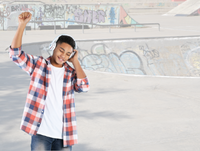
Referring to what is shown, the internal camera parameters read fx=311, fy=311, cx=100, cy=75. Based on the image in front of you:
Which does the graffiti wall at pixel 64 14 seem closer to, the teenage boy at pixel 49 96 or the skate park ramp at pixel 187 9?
the skate park ramp at pixel 187 9

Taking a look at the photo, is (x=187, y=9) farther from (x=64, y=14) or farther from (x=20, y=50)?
(x=20, y=50)

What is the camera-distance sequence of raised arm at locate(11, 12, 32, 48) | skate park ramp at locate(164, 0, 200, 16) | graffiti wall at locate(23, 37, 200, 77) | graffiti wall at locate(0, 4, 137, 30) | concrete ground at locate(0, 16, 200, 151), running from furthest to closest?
skate park ramp at locate(164, 0, 200, 16)
graffiti wall at locate(0, 4, 137, 30)
graffiti wall at locate(23, 37, 200, 77)
concrete ground at locate(0, 16, 200, 151)
raised arm at locate(11, 12, 32, 48)

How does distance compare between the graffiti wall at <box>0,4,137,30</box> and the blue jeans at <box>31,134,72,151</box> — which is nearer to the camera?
the blue jeans at <box>31,134,72,151</box>

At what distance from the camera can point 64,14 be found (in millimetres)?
24719

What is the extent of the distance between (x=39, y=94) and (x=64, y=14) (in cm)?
2310

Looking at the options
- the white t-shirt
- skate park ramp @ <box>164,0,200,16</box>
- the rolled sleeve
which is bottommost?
the white t-shirt

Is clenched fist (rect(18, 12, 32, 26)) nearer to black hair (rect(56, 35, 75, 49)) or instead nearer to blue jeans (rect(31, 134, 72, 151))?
black hair (rect(56, 35, 75, 49))

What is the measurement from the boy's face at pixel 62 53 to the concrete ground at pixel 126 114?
70.8 inches

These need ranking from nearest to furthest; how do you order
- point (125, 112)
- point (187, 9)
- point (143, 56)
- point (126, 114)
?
point (126, 114), point (125, 112), point (143, 56), point (187, 9)

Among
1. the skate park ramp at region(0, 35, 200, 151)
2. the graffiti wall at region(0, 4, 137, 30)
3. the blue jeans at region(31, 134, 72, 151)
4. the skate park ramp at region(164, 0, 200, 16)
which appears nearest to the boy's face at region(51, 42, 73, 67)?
the blue jeans at region(31, 134, 72, 151)

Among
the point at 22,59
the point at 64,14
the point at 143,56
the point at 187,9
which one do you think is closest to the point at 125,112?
the point at 22,59

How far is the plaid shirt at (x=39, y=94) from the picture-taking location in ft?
7.44

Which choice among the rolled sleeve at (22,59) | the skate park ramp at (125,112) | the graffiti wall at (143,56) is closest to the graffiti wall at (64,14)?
the graffiti wall at (143,56)

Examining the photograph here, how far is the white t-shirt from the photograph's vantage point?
2256 millimetres
